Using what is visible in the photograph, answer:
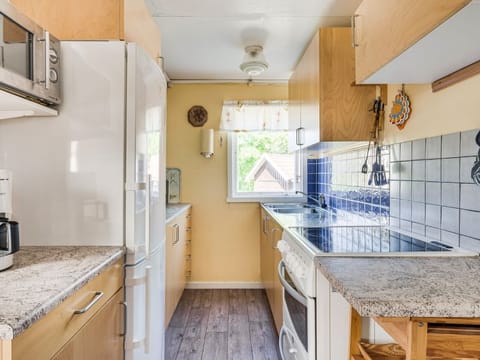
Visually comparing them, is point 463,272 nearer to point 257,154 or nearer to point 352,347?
point 352,347

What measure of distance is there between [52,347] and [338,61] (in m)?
1.96

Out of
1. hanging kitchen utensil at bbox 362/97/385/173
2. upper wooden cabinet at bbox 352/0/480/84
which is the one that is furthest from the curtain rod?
upper wooden cabinet at bbox 352/0/480/84

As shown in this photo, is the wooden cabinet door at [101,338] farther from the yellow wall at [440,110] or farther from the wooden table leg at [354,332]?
the yellow wall at [440,110]

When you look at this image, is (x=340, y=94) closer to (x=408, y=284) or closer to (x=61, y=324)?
(x=408, y=284)

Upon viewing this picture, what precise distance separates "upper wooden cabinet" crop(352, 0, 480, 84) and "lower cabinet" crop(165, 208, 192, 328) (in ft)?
5.41

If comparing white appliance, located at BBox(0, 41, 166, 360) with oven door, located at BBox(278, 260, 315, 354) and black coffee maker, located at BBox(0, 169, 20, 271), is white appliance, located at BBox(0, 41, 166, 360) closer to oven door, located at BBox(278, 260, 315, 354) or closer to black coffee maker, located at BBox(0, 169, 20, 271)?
black coffee maker, located at BBox(0, 169, 20, 271)

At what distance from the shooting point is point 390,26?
1168 mm

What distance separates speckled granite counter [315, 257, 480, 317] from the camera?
0.74m

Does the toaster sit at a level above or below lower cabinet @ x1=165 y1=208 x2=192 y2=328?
above

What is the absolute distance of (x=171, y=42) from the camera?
248cm

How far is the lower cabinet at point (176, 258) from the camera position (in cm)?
234

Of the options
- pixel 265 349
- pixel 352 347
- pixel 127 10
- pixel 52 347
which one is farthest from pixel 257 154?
pixel 52 347

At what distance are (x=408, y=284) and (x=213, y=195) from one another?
2704mm

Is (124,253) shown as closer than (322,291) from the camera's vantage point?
No
